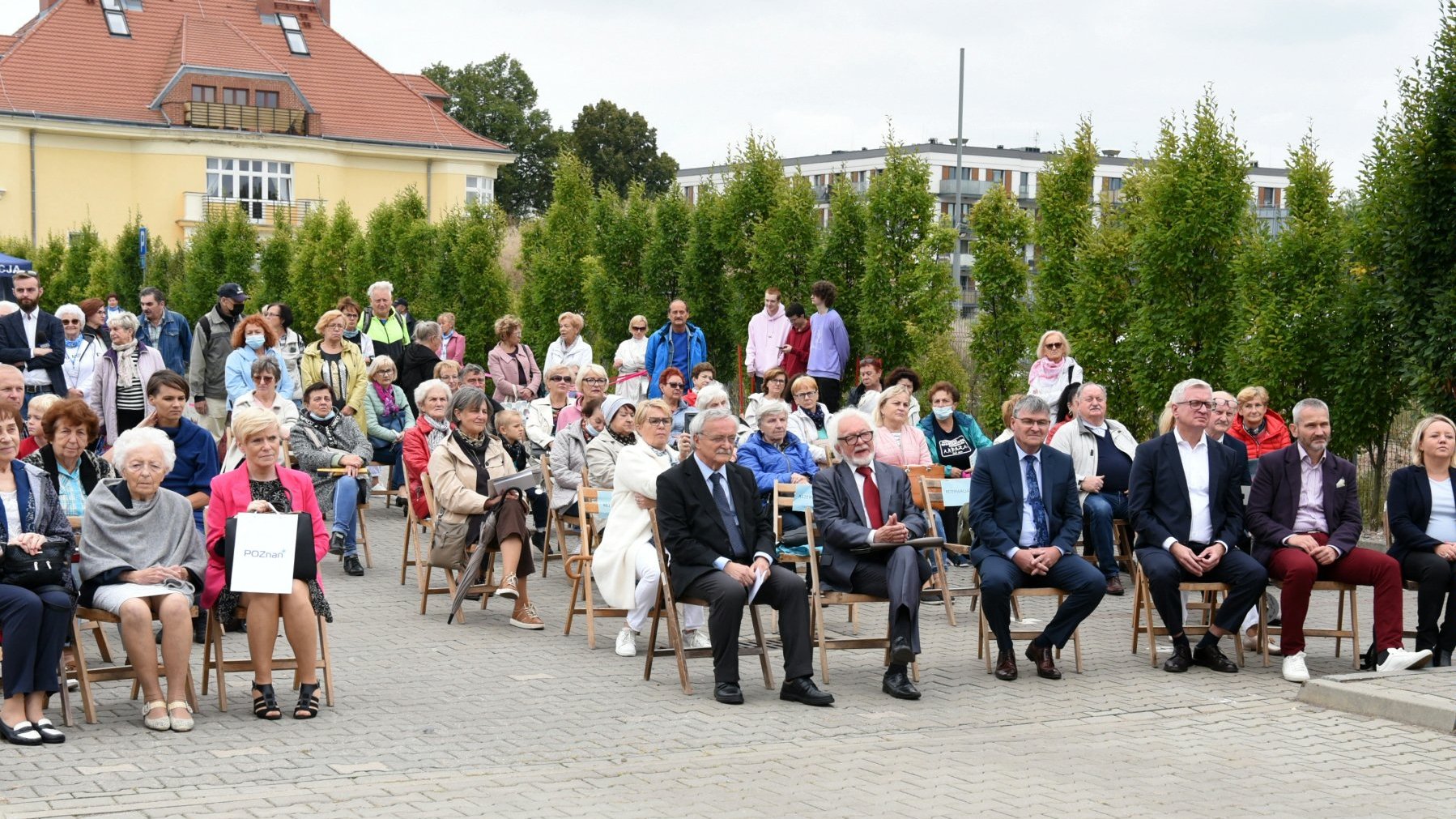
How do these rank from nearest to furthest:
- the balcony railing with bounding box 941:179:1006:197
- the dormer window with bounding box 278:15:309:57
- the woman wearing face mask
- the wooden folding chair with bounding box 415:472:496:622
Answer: the wooden folding chair with bounding box 415:472:496:622 → the woman wearing face mask → the dormer window with bounding box 278:15:309:57 → the balcony railing with bounding box 941:179:1006:197

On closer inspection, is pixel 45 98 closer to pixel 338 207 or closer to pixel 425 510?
pixel 338 207

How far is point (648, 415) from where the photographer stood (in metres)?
9.98

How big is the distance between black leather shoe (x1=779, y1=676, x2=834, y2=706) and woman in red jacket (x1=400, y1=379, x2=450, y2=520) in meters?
3.54

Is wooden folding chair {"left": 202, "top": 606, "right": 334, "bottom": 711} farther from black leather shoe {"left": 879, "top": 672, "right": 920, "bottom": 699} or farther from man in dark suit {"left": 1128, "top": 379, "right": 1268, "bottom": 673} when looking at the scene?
man in dark suit {"left": 1128, "top": 379, "right": 1268, "bottom": 673}

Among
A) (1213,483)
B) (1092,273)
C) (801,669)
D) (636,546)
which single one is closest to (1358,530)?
(1213,483)

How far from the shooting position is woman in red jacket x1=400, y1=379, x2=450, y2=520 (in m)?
11.8

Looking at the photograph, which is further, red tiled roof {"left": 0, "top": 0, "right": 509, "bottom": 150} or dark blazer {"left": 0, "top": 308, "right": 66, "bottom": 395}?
red tiled roof {"left": 0, "top": 0, "right": 509, "bottom": 150}

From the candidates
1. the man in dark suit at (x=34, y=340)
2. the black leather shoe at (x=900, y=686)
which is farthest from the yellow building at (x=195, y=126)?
the black leather shoe at (x=900, y=686)

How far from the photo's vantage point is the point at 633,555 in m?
9.44

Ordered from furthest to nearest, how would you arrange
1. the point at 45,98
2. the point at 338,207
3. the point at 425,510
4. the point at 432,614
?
the point at 45,98 → the point at 338,207 → the point at 425,510 → the point at 432,614

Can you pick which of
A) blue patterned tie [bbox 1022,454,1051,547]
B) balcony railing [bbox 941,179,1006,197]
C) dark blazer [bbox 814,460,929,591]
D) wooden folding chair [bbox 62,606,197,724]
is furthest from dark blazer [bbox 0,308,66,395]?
balcony railing [bbox 941,179,1006,197]

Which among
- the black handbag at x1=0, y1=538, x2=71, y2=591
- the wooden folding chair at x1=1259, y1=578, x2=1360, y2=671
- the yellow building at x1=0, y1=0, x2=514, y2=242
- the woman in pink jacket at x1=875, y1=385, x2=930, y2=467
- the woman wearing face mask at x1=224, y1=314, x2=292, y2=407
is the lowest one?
the wooden folding chair at x1=1259, y1=578, x2=1360, y2=671

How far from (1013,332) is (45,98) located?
47502 mm

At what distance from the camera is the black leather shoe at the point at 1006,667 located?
9156 millimetres
